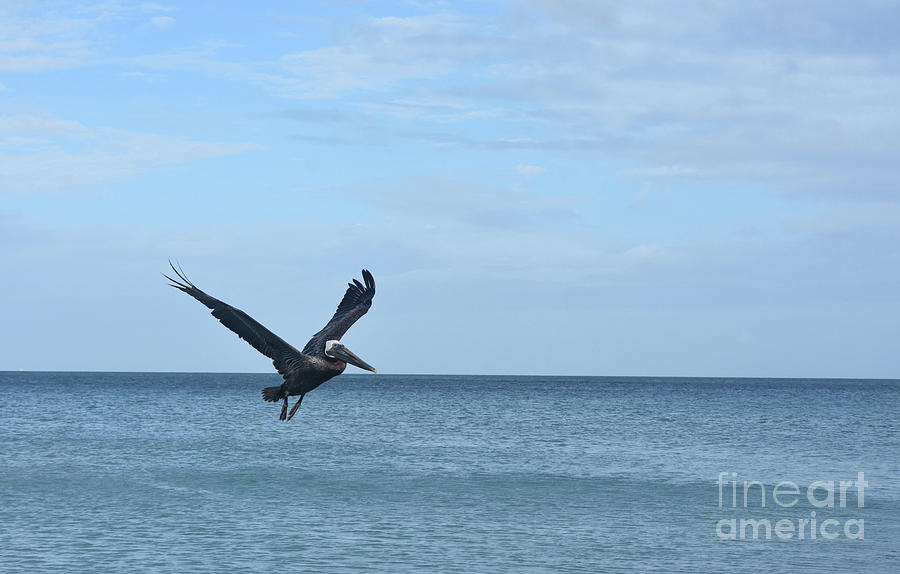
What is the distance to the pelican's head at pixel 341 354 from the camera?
13.4 metres

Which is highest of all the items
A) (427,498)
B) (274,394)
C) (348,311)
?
(348,311)

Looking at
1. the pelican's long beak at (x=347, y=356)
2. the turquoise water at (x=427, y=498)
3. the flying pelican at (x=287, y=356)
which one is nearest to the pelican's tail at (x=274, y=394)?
the flying pelican at (x=287, y=356)

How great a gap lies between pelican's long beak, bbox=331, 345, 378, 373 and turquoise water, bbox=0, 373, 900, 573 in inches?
587

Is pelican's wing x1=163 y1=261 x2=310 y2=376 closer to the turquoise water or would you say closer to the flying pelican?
the flying pelican

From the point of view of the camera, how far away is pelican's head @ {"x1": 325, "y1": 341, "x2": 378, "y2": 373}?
13.4 metres

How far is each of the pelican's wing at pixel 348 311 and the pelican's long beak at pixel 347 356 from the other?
1345mm

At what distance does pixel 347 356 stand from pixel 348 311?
399 centimetres

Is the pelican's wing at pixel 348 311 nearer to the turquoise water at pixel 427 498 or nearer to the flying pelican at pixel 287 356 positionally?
the flying pelican at pixel 287 356

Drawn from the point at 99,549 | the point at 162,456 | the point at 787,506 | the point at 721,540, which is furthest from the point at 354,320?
the point at 162,456

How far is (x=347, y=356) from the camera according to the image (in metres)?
13.6

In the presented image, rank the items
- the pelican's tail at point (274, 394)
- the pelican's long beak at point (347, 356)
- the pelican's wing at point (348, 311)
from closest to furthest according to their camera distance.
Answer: the pelican's long beak at point (347, 356)
the pelican's tail at point (274, 394)
the pelican's wing at point (348, 311)

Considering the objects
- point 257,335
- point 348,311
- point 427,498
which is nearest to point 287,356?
point 257,335

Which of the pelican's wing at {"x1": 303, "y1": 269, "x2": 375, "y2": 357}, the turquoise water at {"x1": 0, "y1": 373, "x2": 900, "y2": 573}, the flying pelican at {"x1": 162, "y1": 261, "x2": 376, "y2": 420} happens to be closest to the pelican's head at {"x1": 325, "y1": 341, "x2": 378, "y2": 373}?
the flying pelican at {"x1": 162, "y1": 261, "x2": 376, "y2": 420}

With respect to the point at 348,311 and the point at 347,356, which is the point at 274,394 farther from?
the point at 348,311
